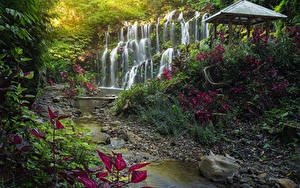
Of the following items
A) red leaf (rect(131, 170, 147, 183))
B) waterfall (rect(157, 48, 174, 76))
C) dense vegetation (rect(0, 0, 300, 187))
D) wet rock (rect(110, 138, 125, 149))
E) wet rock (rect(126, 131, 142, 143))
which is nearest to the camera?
red leaf (rect(131, 170, 147, 183))

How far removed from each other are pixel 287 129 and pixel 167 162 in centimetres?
215

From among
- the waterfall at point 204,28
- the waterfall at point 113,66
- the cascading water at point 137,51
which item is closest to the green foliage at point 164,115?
the cascading water at point 137,51

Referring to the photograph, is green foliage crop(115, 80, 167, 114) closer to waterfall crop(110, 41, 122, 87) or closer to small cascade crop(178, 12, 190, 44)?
small cascade crop(178, 12, 190, 44)

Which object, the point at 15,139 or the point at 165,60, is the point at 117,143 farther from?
the point at 165,60

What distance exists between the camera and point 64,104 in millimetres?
6109

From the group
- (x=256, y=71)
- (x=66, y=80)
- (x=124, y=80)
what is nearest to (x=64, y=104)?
(x=66, y=80)

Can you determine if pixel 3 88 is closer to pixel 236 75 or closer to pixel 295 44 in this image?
pixel 236 75

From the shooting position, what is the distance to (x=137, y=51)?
15211 mm

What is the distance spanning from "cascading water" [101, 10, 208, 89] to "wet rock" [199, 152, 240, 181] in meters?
9.45

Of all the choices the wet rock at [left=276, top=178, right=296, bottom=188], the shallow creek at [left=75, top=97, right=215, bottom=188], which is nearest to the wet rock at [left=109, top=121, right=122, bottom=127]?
the shallow creek at [left=75, top=97, right=215, bottom=188]

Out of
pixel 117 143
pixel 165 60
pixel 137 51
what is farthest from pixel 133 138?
pixel 137 51

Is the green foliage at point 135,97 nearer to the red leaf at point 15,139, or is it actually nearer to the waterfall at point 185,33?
the red leaf at point 15,139

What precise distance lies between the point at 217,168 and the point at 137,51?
13636 mm

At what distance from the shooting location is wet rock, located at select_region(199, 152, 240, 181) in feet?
8.09
